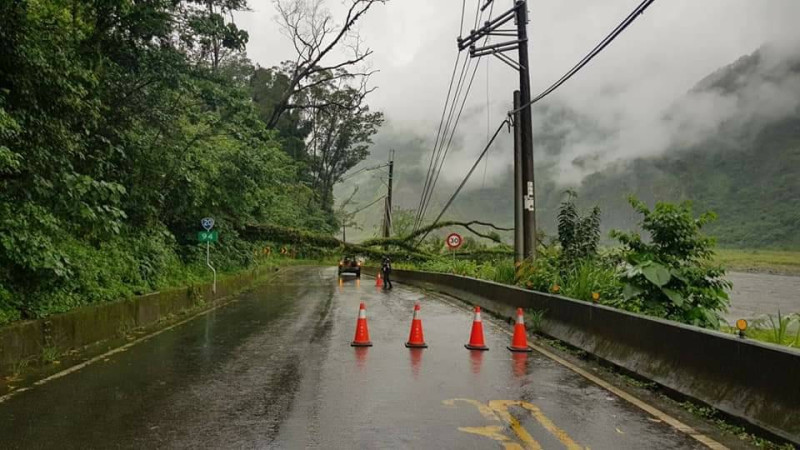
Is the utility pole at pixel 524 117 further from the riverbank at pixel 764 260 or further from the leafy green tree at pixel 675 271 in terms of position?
the riverbank at pixel 764 260

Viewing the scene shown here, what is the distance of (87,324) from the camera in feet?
34.2

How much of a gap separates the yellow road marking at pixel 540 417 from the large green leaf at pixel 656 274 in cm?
421

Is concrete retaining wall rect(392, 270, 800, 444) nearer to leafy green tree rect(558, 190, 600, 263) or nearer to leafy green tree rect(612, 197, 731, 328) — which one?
leafy green tree rect(612, 197, 731, 328)

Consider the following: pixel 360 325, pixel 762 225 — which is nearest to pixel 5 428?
pixel 360 325

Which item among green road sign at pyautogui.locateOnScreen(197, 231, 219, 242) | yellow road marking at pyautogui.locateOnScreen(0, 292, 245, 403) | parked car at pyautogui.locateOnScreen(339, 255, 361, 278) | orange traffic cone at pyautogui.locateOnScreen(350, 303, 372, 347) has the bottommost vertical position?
yellow road marking at pyautogui.locateOnScreen(0, 292, 245, 403)

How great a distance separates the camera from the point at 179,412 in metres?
6.26

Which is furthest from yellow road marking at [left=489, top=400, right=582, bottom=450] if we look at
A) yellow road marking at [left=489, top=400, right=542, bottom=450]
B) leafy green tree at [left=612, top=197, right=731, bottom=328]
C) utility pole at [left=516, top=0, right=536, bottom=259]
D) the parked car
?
the parked car

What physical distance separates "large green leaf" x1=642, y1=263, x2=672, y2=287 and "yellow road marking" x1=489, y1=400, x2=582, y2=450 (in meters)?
4.21

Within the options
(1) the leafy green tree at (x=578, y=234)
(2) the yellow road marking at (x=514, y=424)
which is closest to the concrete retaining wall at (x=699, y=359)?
(2) the yellow road marking at (x=514, y=424)

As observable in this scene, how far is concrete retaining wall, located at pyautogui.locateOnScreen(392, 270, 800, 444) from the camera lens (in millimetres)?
5375

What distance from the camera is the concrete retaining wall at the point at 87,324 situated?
8297 millimetres

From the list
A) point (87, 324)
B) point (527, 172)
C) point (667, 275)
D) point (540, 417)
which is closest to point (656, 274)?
point (667, 275)

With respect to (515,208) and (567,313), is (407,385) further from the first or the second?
(515,208)

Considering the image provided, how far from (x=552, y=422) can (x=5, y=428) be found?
198 inches
